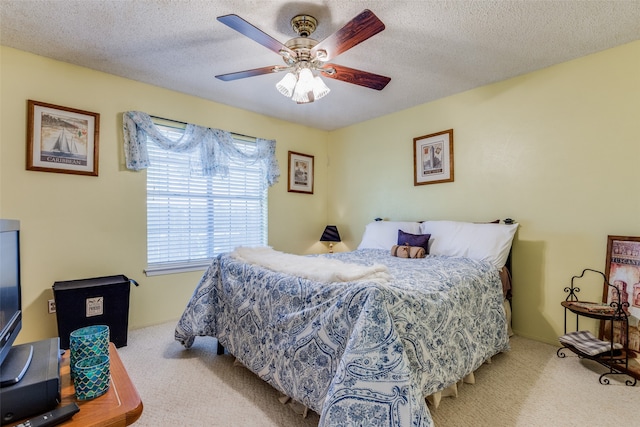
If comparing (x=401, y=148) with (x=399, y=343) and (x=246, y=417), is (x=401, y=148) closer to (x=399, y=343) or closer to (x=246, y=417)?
(x=399, y=343)

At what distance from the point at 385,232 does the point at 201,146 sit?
228 centimetres

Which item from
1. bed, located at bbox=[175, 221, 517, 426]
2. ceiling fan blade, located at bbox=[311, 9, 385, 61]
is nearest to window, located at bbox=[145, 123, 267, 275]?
bed, located at bbox=[175, 221, 517, 426]

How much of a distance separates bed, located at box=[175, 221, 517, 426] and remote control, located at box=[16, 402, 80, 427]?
34.4 inches

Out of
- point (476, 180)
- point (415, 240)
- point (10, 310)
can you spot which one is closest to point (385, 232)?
point (415, 240)

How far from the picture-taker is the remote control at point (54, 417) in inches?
33.0

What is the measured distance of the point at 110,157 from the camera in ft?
9.49

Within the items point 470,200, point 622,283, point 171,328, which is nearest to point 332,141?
point 470,200

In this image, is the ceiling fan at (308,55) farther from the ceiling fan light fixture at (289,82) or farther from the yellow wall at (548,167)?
the yellow wall at (548,167)

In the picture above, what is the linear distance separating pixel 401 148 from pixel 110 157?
3130 mm

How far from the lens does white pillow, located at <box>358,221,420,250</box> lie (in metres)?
3.35

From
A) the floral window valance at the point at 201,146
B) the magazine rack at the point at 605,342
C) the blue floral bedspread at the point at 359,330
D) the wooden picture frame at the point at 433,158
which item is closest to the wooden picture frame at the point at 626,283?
the magazine rack at the point at 605,342

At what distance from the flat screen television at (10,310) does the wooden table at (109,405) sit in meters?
0.15

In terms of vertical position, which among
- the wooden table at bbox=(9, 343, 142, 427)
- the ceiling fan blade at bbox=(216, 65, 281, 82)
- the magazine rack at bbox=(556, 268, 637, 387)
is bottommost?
the magazine rack at bbox=(556, 268, 637, 387)

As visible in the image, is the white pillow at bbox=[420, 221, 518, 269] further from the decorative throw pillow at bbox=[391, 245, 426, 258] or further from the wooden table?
the wooden table
